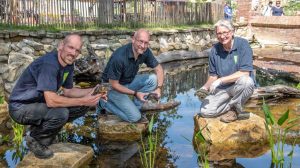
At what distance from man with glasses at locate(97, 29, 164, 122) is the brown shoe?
0.94 m

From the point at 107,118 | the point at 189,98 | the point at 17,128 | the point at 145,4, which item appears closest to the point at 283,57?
the point at 145,4

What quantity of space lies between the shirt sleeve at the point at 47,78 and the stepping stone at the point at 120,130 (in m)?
1.55

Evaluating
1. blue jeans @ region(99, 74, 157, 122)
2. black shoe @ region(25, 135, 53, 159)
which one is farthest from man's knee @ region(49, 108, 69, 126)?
blue jeans @ region(99, 74, 157, 122)

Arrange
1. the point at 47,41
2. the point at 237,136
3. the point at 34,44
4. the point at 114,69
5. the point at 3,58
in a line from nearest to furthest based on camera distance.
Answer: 1. the point at 237,136
2. the point at 114,69
3. the point at 3,58
4. the point at 34,44
5. the point at 47,41

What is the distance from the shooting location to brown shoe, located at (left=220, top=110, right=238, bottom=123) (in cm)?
495

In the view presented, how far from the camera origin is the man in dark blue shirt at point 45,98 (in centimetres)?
374

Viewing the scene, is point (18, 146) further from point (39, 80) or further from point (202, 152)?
point (202, 152)

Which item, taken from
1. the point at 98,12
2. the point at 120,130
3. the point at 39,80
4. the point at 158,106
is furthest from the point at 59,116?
the point at 98,12

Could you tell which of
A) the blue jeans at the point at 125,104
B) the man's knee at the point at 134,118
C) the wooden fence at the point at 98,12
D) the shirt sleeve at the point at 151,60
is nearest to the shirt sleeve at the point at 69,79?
the blue jeans at the point at 125,104

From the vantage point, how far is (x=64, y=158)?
407 cm

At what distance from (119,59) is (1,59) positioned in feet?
15.7

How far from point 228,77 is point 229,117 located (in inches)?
20.6

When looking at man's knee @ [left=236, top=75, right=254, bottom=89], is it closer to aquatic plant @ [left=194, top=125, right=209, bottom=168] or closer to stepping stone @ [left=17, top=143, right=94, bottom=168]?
aquatic plant @ [left=194, top=125, right=209, bottom=168]

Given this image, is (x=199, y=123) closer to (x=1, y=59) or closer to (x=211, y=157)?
(x=211, y=157)
